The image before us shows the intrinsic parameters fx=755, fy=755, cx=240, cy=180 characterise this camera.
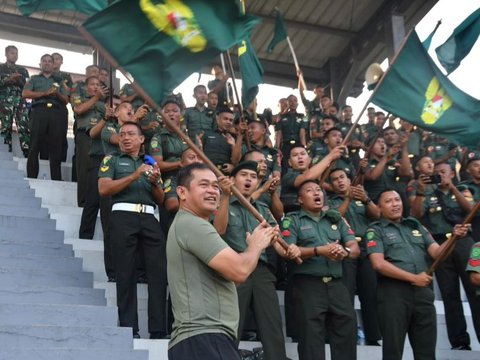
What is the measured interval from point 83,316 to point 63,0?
8.20 ft

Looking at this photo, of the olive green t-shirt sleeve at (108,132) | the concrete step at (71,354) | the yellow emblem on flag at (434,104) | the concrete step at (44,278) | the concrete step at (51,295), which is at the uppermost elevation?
the yellow emblem on flag at (434,104)

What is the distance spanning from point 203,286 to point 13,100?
6456 millimetres

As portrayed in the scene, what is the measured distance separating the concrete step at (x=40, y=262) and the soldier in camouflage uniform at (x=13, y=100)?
298 cm

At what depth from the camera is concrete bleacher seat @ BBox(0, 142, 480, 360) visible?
5.12 metres

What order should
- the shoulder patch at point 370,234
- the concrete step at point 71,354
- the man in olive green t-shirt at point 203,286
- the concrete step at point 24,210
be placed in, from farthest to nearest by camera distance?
the concrete step at point 24,210
the shoulder patch at point 370,234
the concrete step at point 71,354
the man in olive green t-shirt at point 203,286

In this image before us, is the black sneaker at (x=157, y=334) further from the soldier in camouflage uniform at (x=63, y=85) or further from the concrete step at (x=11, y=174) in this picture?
the soldier in camouflage uniform at (x=63, y=85)

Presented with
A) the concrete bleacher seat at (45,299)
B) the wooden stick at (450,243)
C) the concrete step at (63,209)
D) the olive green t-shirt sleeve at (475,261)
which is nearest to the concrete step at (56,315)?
the concrete bleacher seat at (45,299)

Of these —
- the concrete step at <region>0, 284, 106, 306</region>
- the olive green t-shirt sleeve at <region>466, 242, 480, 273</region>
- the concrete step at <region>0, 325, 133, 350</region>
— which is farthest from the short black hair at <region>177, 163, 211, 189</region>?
the olive green t-shirt sleeve at <region>466, 242, 480, 273</region>

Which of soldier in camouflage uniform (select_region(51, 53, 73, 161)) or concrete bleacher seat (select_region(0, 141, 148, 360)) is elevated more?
soldier in camouflage uniform (select_region(51, 53, 73, 161))

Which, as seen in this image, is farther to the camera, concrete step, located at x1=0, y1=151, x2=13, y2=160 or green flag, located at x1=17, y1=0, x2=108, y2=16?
concrete step, located at x1=0, y1=151, x2=13, y2=160

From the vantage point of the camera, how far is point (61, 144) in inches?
326

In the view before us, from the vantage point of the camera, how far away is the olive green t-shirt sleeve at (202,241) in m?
3.17

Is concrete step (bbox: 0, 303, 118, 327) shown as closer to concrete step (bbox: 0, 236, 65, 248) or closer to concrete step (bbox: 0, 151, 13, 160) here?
concrete step (bbox: 0, 236, 65, 248)

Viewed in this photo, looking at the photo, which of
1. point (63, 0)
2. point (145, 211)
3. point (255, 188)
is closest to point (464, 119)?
point (255, 188)
